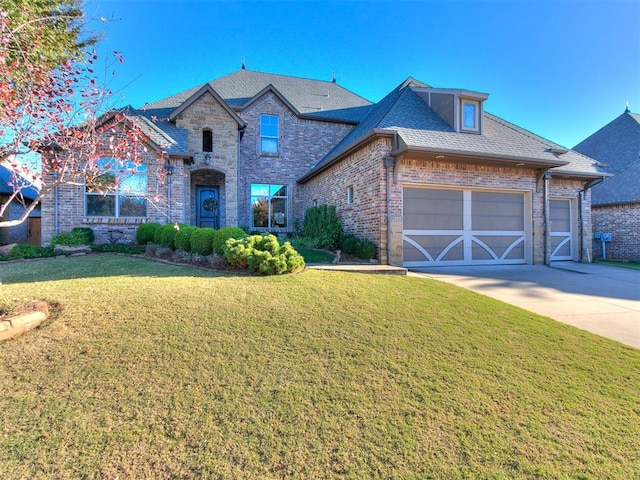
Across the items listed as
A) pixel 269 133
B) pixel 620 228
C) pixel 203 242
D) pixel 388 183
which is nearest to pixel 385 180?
pixel 388 183

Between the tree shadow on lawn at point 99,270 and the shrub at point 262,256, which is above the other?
the shrub at point 262,256

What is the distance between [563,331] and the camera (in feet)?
14.5

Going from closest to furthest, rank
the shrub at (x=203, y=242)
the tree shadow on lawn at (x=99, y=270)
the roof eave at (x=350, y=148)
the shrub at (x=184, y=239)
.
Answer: the tree shadow on lawn at (x=99, y=270) < the shrub at (x=203, y=242) < the shrub at (x=184, y=239) < the roof eave at (x=350, y=148)

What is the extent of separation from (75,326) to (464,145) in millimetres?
10037

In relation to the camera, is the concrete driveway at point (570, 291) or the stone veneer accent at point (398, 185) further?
the stone veneer accent at point (398, 185)

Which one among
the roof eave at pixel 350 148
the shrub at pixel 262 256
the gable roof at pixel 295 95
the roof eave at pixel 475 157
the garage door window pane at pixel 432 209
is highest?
the gable roof at pixel 295 95

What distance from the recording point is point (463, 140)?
9.87 m

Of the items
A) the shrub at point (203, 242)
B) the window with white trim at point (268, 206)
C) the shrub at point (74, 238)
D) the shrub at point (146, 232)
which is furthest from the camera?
the window with white trim at point (268, 206)

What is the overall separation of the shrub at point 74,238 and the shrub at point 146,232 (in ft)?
4.95

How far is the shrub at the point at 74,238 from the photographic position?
10.1 m

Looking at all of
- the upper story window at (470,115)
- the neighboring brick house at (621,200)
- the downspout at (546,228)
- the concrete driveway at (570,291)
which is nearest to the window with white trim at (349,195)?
the concrete driveway at (570,291)

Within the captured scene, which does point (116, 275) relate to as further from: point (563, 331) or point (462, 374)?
point (563, 331)

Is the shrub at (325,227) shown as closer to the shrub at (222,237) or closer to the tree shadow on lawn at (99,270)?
the shrub at (222,237)

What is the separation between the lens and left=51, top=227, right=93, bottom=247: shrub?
33.3 ft
